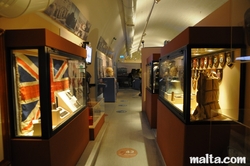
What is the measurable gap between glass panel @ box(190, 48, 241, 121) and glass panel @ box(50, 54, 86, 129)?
5.97 feet

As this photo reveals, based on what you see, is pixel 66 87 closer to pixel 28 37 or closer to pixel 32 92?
pixel 32 92

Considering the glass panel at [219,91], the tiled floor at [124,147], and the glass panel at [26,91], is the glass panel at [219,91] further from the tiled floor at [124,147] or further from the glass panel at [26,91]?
the glass panel at [26,91]

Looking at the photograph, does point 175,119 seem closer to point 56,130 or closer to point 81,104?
point 56,130

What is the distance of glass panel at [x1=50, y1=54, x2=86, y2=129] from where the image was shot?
96.2 inches

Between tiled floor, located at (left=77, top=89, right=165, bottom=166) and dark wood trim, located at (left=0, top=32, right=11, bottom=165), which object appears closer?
dark wood trim, located at (left=0, top=32, right=11, bottom=165)

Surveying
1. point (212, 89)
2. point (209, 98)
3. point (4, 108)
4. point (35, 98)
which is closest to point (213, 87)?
point (212, 89)

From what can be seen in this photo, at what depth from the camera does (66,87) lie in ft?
9.68

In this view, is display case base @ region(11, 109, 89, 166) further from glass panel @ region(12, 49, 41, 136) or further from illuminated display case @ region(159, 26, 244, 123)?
illuminated display case @ region(159, 26, 244, 123)

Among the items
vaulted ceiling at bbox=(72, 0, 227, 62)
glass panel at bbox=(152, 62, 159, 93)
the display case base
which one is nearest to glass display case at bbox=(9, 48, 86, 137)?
the display case base

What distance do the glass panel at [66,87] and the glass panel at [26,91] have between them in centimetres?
26

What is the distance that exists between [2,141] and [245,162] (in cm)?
253

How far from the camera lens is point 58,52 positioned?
2.08 meters

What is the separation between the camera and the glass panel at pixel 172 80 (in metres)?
2.41

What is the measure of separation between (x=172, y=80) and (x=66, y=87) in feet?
6.18
